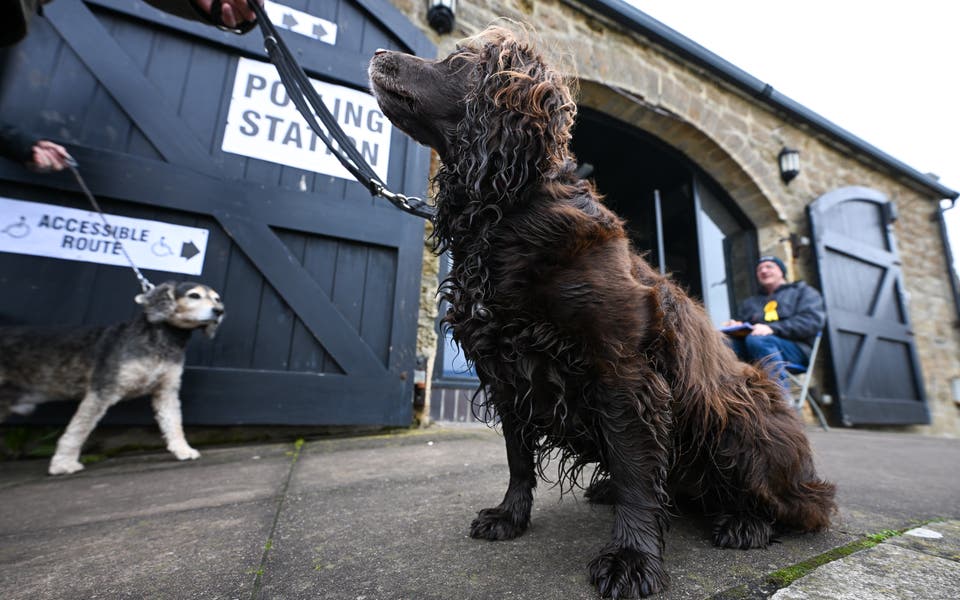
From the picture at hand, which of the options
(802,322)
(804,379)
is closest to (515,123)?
(802,322)

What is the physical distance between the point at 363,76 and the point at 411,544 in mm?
3539

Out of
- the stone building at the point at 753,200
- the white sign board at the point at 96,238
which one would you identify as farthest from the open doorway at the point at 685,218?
the white sign board at the point at 96,238

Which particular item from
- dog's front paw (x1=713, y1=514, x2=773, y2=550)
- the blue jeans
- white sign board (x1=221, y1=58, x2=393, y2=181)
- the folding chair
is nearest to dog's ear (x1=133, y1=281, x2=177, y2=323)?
white sign board (x1=221, y1=58, x2=393, y2=181)

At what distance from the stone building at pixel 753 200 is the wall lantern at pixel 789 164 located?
0.06 meters

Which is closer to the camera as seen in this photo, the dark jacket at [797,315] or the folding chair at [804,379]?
the dark jacket at [797,315]

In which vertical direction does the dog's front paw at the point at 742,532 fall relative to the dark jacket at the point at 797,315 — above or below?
below

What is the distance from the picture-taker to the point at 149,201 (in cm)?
291

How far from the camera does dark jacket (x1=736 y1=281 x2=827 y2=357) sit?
4234mm

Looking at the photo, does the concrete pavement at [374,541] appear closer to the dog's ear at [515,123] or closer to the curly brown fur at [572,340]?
the curly brown fur at [572,340]

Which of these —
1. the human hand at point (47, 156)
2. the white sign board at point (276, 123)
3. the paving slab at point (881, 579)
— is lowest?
the paving slab at point (881, 579)

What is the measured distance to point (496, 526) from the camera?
4.30 feet

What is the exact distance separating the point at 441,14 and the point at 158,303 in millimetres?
3431

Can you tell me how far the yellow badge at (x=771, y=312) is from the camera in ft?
14.5

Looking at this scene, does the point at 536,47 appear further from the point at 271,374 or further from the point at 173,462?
the point at 173,462
